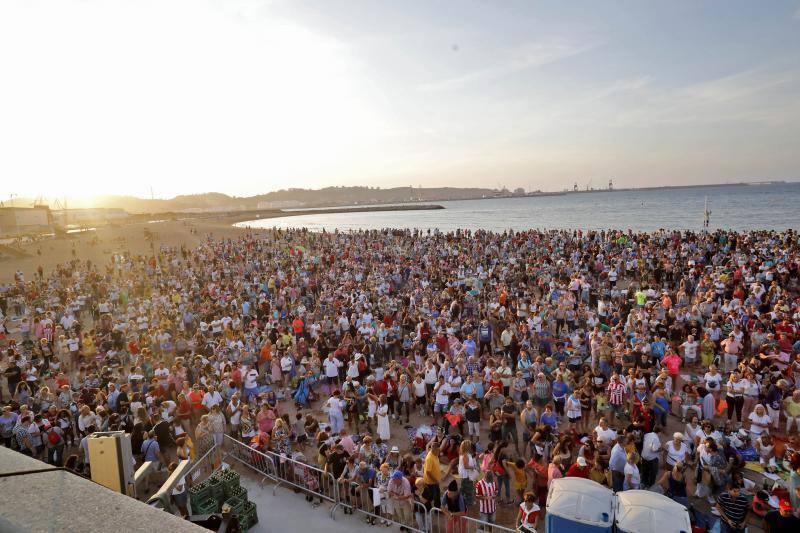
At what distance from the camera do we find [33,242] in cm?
4972

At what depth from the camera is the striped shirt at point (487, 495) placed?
7.13m

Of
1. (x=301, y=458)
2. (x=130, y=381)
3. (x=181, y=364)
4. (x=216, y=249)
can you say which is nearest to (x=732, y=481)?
(x=301, y=458)

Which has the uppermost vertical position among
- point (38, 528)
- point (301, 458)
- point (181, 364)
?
point (38, 528)

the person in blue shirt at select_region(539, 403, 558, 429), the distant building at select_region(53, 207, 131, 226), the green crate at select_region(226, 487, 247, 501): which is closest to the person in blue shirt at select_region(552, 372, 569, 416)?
the person in blue shirt at select_region(539, 403, 558, 429)

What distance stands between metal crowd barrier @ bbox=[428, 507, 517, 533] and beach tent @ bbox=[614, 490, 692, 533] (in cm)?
164

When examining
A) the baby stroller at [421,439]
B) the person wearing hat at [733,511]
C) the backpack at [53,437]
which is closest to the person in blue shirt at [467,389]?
the baby stroller at [421,439]

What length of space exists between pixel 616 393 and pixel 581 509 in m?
4.36

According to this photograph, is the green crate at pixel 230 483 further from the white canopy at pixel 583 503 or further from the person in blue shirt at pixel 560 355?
the person in blue shirt at pixel 560 355

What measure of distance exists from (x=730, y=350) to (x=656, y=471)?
541 cm

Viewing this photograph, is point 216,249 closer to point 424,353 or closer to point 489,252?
point 489,252

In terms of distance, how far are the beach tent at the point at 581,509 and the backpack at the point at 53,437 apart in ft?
31.2

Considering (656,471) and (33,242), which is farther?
(33,242)

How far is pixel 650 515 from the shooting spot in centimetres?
559

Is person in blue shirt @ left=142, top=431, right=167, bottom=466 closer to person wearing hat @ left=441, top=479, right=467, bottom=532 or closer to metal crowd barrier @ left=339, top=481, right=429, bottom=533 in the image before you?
metal crowd barrier @ left=339, top=481, right=429, bottom=533
